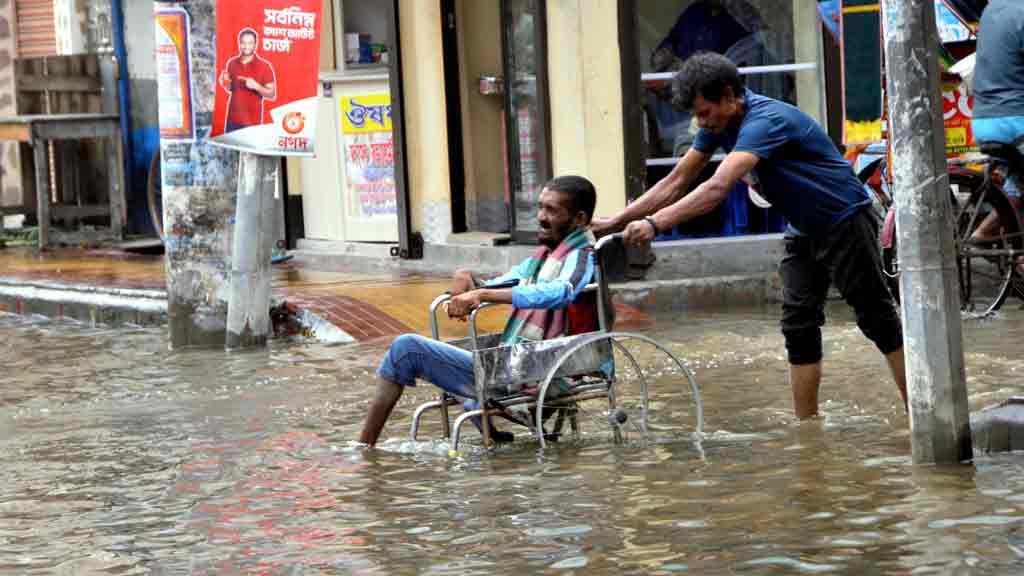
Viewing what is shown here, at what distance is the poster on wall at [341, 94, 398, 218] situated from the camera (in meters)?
15.6

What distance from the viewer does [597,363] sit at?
7117 millimetres

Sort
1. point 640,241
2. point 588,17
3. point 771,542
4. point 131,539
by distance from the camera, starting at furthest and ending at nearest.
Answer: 1. point 588,17
2. point 640,241
3. point 131,539
4. point 771,542

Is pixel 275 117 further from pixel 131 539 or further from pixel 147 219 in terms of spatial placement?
pixel 147 219

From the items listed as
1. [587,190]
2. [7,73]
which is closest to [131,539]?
[587,190]

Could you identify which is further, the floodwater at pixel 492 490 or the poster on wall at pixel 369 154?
the poster on wall at pixel 369 154

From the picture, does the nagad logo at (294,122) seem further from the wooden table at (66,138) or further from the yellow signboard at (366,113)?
the wooden table at (66,138)

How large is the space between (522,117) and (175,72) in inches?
137

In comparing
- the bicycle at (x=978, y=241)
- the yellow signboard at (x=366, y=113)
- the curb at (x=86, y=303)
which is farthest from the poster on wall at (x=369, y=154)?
the bicycle at (x=978, y=241)

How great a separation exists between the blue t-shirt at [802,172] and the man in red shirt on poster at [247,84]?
4404 millimetres

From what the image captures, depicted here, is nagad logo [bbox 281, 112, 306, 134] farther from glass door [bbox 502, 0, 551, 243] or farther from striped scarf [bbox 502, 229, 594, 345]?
striped scarf [bbox 502, 229, 594, 345]

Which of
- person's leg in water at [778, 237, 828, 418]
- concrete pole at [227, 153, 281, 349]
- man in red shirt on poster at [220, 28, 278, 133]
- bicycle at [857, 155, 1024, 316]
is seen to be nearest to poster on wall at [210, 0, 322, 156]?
man in red shirt on poster at [220, 28, 278, 133]

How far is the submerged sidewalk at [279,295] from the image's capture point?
11672mm

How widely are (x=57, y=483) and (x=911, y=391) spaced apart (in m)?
3.23

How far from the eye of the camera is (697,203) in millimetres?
6836
